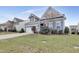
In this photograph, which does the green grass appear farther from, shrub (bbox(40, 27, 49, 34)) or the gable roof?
the gable roof

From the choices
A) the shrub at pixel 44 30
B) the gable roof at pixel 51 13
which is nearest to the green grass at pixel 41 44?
the shrub at pixel 44 30

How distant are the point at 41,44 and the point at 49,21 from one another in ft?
0.87

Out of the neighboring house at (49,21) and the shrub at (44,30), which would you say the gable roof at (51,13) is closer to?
the neighboring house at (49,21)

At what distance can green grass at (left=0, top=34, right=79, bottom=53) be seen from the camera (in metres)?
2.11

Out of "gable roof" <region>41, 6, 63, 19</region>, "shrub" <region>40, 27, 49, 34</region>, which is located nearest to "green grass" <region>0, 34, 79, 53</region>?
"shrub" <region>40, 27, 49, 34</region>

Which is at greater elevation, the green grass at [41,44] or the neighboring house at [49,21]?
the neighboring house at [49,21]

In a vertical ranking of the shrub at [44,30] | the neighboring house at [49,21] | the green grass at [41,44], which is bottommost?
the green grass at [41,44]

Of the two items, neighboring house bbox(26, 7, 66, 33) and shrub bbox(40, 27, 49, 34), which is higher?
neighboring house bbox(26, 7, 66, 33)

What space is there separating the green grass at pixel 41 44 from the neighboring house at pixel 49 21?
10 centimetres

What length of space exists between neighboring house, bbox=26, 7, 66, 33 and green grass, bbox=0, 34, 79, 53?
10 cm

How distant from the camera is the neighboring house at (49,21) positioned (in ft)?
7.01

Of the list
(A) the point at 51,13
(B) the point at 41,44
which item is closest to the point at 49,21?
(A) the point at 51,13

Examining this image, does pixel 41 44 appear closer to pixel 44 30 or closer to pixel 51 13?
pixel 44 30

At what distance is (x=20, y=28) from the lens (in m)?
2.16
